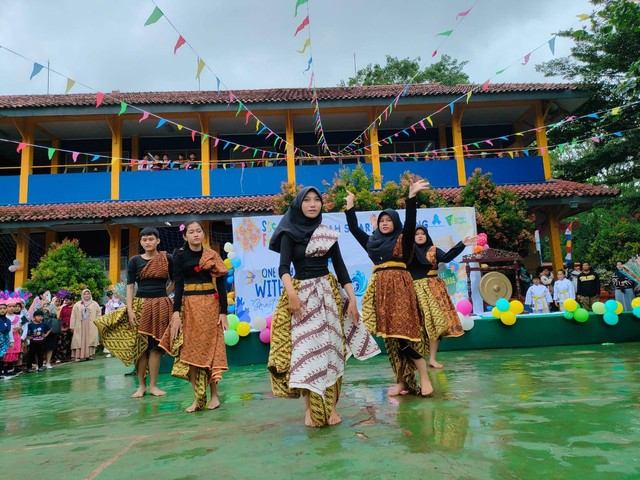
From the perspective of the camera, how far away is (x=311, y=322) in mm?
3012

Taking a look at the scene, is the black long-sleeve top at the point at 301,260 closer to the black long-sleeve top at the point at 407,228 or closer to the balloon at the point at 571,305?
the black long-sleeve top at the point at 407,228

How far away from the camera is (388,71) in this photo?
24.1m

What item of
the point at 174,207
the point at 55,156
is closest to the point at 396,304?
the point at 174,207

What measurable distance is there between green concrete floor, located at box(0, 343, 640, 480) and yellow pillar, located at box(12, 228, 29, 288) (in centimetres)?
933

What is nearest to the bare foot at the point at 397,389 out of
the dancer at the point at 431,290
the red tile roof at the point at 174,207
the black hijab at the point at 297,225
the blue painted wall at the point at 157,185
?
the dancer at the point at 431,290

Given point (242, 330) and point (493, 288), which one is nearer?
point (242, 330)

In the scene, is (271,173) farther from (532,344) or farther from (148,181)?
(532,344)

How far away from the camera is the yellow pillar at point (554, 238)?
1327cm

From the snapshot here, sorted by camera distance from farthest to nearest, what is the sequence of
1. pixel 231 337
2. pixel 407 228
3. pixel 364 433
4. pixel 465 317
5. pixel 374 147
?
pixel 374 147
pixel 465 317
pixel 231 337
pixel 407 228
pixel 364 433

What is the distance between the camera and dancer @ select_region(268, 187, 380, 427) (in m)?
2.92

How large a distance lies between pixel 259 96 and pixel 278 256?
693cm

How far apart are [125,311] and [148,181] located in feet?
31.3

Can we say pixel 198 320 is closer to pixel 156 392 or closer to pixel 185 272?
pixel 185 272

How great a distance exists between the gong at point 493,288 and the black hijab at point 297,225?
5.97 meters
